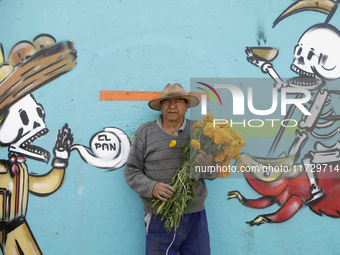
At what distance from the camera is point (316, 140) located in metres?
2.65

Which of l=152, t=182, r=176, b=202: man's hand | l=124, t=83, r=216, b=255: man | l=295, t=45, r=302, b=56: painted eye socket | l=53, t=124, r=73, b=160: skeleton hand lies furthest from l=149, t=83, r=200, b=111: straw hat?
l=295, t=45, r=302, b=56: painted eye socket

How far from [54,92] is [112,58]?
72 cm

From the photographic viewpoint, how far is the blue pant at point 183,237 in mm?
1907

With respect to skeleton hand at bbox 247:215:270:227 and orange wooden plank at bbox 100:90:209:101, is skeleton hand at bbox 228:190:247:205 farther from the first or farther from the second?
orange wooden plank at bbox 100:90:209:101

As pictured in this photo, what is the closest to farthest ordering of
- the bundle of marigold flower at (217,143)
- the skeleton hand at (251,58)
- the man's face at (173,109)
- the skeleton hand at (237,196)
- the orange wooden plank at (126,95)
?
the bundle of marigold flower at (217,143), the man's face at (173,109), the orange wooden plank at (126,95), the skeleton hand at (237,196), the skeleton hand at (251,58)

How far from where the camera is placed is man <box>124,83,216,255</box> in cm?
191

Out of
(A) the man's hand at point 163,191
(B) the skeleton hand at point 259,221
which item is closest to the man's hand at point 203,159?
(A) the man's hand at point 163,191

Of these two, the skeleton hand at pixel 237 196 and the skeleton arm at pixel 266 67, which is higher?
the skeleton arm at pixel 266 67

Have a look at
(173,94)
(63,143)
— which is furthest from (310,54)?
(63,143)

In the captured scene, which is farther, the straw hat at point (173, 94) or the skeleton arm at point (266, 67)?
the skeleton arm at point (266, 67)

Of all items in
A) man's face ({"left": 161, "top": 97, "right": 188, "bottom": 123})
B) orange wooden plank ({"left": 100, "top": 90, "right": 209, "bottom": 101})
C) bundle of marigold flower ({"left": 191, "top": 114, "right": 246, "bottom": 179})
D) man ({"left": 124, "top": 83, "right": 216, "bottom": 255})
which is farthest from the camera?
orange wooden plank ({"left": 100, "top": 90, "right": 209, "bottom": 101})

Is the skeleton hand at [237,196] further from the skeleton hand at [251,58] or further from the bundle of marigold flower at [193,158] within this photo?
the skeleton hand at [251,58]

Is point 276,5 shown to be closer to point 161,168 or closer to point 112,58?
point 112,58

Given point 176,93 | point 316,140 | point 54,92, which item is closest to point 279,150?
point 316,140
